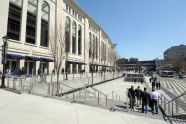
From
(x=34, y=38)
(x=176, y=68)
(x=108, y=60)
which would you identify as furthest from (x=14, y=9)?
(x=176, y=68)

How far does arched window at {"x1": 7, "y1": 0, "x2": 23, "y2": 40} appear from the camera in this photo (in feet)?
87.7

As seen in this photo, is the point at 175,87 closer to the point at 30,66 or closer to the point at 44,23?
the point at 30,66

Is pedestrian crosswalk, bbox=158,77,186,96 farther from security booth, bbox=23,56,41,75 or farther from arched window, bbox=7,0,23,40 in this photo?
arched window, bbox=7,0,23,40

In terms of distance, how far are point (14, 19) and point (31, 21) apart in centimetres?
448

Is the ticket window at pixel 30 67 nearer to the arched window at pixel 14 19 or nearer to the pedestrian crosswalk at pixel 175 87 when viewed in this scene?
the arched window at pixel 14 19

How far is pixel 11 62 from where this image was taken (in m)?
27.2

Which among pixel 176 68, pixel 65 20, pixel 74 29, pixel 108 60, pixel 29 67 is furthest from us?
pixel 176 68

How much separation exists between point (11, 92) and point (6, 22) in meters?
14.9

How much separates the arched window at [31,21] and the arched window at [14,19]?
2.32m

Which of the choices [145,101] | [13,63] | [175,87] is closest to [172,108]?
[145,101]

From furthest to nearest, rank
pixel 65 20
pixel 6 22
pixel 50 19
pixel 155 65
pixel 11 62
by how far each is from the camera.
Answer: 1. pixel 155 65
2. pixel 65 20
3. pixel 50 19
4. pixel 11 62
5. pixel 6 22

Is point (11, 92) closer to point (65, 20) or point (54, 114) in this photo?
point (54, 114)

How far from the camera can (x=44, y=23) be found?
3625 centimetres

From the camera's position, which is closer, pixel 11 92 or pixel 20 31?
pixel 11 92
